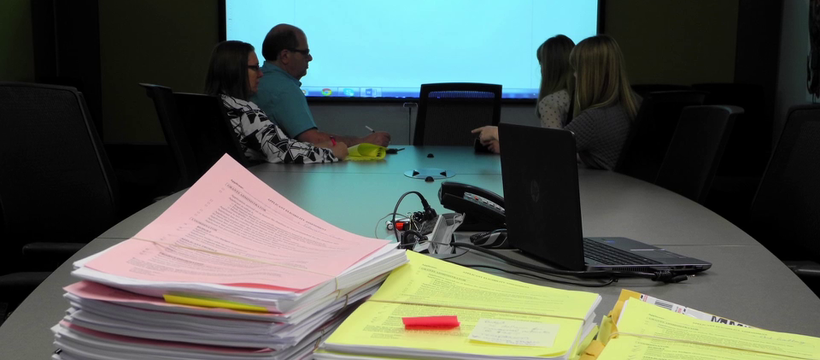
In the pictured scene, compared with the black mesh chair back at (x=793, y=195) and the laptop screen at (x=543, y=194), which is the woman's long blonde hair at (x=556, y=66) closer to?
the black mesh chair back at (x=793, y=195)

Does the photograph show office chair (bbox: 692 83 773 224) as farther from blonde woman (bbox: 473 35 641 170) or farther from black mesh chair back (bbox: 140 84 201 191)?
black mesh chair back (bbox: 140 84 201 191)

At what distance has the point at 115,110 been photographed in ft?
17.3

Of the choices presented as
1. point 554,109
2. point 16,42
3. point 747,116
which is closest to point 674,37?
point 747,116

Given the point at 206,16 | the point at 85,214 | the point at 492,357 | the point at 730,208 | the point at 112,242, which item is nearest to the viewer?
the point at 492,357

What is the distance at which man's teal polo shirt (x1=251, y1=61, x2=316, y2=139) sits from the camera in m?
3.26

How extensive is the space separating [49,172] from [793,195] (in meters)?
1.95

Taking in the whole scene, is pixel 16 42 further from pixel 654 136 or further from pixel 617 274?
pixel 617 274

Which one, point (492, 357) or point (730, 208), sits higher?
point (492, 357)

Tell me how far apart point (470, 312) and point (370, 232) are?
687mm

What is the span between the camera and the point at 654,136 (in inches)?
110

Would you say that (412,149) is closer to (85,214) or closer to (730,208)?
(730,208)

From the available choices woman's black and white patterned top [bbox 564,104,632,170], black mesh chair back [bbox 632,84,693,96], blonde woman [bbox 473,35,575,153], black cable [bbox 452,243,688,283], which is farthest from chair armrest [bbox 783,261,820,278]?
black mesh chair back [bbox 632,84,693,96]

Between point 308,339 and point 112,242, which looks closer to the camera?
point 308,339

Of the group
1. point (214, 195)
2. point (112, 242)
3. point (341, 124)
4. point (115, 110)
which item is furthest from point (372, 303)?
point (115, 110)
